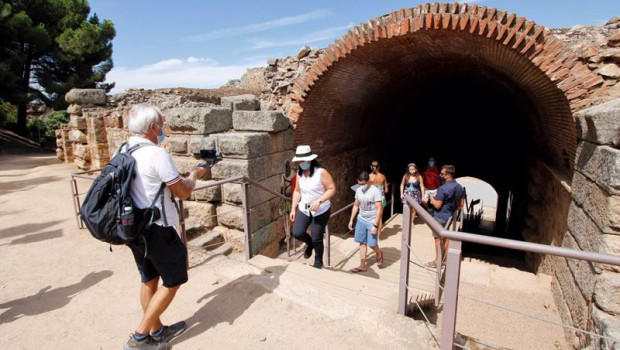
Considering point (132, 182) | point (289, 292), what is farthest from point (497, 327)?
point (132, 182)

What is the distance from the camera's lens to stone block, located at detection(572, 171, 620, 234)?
119 inches

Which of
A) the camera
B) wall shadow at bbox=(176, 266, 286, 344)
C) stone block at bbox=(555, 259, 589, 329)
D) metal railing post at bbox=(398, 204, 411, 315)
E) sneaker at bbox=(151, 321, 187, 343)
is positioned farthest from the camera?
stone block at bbox=(555, 259, 589, 329)

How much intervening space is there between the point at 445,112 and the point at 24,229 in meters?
12.3

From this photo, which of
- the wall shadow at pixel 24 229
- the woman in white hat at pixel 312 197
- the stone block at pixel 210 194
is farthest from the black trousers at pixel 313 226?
the wall shadow at pixel 24 229

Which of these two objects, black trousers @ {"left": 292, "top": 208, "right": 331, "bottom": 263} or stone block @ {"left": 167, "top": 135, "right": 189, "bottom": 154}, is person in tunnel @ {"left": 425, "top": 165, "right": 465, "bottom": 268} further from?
stone block @ {"left": 167, "top": 135, "right": 189, "bottom": 154}

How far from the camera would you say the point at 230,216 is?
16.7 ft

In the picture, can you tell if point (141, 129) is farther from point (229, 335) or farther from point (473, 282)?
point (473, 282)

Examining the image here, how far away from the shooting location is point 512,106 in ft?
29.7

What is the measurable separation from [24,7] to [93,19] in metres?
2.95

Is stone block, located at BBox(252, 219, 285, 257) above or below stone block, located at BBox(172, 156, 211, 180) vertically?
below

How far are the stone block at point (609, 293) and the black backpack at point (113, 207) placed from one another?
385 centimetres

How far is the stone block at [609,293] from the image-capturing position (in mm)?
2982

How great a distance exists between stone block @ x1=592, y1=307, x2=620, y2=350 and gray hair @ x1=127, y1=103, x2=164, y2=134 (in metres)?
3.82

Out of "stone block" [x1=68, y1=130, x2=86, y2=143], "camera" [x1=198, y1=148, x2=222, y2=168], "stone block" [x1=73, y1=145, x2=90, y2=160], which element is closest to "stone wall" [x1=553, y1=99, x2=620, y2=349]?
"camera" [x1=198, y1=148, x2=222, y2=168]
